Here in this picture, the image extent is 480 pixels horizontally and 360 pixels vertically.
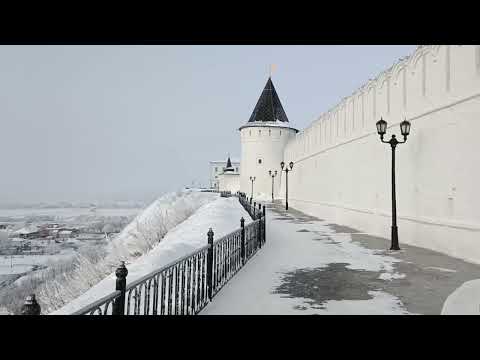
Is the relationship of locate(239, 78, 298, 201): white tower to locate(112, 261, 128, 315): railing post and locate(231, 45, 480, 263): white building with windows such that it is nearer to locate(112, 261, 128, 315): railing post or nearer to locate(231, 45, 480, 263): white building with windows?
locate(231, 45, 480, 263): white building with windows

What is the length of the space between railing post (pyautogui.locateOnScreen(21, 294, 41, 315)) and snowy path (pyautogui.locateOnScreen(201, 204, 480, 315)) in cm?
280

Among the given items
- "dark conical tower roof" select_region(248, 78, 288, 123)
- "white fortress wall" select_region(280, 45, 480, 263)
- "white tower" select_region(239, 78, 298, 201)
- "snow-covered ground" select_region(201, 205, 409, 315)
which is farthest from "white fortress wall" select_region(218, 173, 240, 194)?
"snow-covered ground" select_region(201, 205, 409, 315)

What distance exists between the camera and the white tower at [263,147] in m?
45.2

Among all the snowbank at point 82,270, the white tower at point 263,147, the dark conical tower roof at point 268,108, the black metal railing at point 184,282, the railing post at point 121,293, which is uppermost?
the dark conical tower roof at point 268,108

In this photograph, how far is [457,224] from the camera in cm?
811

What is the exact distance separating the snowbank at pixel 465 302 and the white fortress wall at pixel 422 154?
4.76 m

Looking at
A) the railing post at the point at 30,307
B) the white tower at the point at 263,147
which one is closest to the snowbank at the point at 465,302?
the railing post at the point at 30,307

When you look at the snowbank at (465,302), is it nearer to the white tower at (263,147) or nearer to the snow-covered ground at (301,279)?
the snow-covered ground at (301,279)

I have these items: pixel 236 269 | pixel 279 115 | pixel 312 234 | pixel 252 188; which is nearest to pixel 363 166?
pixel 312 234

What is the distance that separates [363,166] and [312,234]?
4.01 metres

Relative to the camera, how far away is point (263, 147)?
150 feet

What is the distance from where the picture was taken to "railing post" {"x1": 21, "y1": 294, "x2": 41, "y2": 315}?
1939mm
